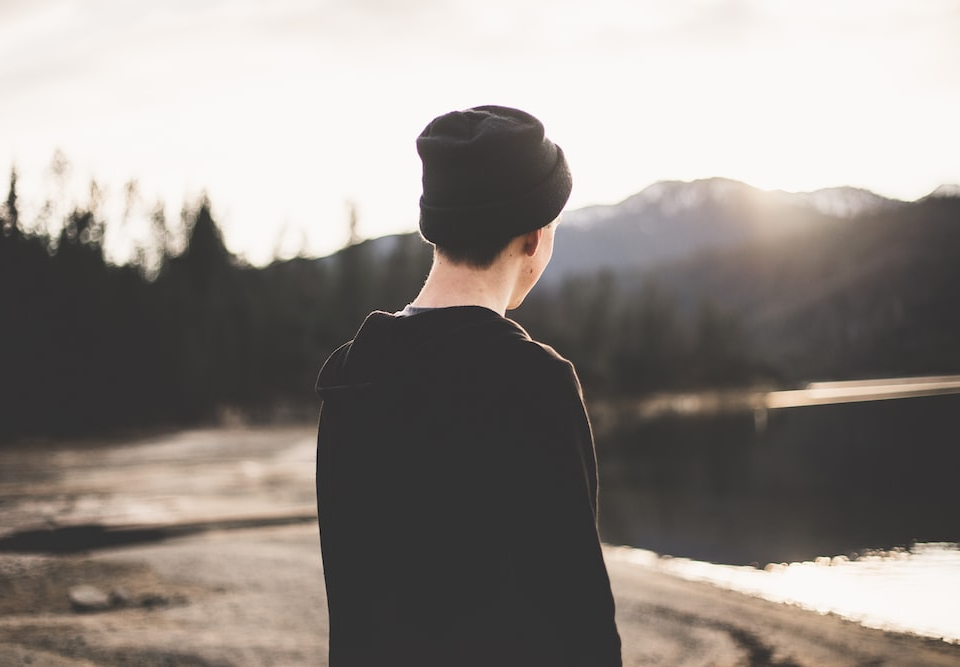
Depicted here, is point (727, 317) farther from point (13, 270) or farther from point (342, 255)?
point (13, 270)

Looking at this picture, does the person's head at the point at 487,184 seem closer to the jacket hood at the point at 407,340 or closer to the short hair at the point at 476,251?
the short hair at the point at 476,251

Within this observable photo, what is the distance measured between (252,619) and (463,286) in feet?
35.8

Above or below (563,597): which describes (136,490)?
below

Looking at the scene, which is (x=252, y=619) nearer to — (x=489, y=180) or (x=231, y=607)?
(x=231, y=607)

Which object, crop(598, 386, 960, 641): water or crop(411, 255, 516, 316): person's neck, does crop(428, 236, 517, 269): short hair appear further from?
crop(598, 386, 960, 641): water

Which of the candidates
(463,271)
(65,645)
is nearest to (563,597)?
(463,271)

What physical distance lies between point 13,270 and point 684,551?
116ft

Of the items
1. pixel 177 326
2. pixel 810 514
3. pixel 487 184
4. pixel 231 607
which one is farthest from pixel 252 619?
pixel 177 326

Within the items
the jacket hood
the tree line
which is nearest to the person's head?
the jacket hood

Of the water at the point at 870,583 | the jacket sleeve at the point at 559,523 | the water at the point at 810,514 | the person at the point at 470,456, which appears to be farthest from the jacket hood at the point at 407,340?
the water at the point at 810,514

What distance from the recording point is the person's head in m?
1.40

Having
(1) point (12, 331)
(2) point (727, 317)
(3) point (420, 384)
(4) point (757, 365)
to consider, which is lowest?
(4) point (757, 365)

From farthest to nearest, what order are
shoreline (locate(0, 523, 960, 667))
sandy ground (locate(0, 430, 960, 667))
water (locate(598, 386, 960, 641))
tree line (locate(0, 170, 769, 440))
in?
tree line (locate(0, 170, 769, 440)), water (locate(598, 386, 960, 641)), sandy ground (locate(0, 430, 960, 667)), shoreline (locate(0, 523, 960, 667))

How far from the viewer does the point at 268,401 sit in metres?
56.3
